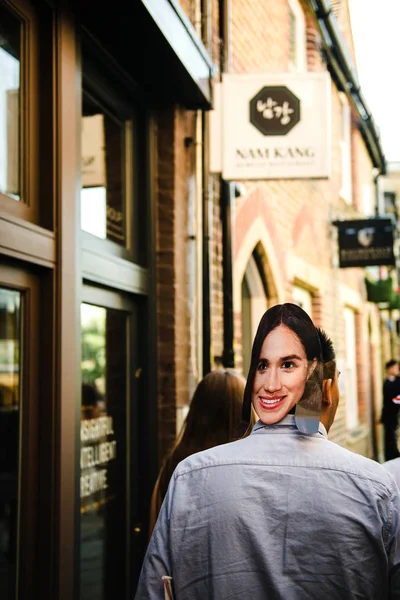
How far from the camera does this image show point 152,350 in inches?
199

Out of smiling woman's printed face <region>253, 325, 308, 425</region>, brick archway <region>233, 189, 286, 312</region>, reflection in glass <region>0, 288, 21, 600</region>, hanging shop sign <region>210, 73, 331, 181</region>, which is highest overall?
hanging shop sign <region>210, 73, 331, 181</region>

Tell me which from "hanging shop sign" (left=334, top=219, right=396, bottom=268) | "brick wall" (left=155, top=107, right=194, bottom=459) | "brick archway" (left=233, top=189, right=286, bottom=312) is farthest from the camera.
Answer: "hanging shop sign" (left=334, top=219, right=396, bottom=268)

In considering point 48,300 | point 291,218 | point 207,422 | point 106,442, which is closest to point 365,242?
point 291,218

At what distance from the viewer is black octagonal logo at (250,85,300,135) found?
5.59m

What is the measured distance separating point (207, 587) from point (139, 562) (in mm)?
3117

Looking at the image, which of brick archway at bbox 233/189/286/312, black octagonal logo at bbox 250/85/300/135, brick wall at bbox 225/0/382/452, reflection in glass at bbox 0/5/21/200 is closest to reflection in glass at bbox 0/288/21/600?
reflection in glass at bbox 0/5/21/200

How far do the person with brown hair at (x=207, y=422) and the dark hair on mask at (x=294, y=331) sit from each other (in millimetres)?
1034

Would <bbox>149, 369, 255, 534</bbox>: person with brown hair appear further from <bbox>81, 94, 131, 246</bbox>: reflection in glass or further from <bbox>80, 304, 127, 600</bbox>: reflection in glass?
<bbox>81, 94, 131, 246</bbox>: reflection in glass

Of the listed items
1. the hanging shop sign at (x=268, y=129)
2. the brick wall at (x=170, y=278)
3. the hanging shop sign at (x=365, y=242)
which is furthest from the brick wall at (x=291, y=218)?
the brick wall at (x=170, y=278)

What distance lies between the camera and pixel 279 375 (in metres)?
2.06

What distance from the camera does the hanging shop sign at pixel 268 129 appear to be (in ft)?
18.3

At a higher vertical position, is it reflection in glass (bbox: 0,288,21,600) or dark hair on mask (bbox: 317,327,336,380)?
dark hair on mask (bbox: 317,327,336,380)

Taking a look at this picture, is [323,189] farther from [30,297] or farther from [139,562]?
[30,297]

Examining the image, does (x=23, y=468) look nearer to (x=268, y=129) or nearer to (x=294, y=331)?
(x=294, y=331)
